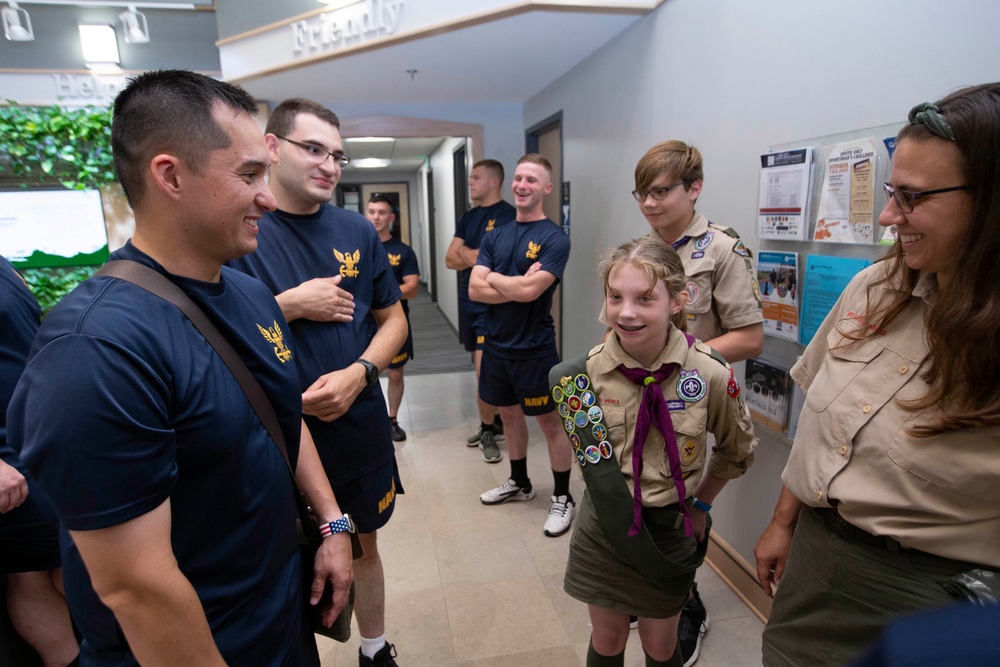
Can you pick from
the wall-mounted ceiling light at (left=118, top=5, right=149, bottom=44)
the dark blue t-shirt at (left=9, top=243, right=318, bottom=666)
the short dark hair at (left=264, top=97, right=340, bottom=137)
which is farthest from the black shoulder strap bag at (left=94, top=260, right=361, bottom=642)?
A: the wall-mounted ceiling light at (left=118, top=5, right=149, bottom=44)

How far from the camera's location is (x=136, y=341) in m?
0.75

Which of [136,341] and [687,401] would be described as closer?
[136,341]

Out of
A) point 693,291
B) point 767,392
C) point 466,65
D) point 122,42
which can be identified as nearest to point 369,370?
point 693,291

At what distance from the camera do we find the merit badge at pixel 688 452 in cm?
135

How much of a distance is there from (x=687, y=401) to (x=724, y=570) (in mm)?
1393

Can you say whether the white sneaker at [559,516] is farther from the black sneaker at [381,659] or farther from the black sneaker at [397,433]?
the black sneaker at [397,433]

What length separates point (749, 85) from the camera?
2.02 metres

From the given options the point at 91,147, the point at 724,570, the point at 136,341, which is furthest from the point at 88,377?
the point at 91,147

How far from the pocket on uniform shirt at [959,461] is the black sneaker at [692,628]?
1201 mm

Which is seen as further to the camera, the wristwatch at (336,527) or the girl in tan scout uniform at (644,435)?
the girl in tan scout uniform at (644,435)

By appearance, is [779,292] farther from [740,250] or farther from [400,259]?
[400,259]

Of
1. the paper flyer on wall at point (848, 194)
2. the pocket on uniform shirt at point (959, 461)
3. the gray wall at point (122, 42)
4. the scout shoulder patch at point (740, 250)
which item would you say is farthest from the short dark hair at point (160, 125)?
the gray wall at point (122, 42)

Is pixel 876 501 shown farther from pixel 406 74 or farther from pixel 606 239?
pixel 406 74

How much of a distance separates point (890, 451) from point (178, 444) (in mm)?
1161
